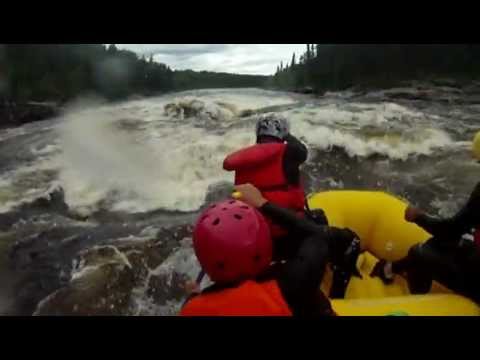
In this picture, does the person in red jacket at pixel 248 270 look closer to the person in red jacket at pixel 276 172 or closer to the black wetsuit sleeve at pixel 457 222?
the person in red jacket at pixel 276 172

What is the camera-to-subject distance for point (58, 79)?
2453 cm

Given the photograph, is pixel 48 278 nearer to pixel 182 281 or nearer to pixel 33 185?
pixel 182 281

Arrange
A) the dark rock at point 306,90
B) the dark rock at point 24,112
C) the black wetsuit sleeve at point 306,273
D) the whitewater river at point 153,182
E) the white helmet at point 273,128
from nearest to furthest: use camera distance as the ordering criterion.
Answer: the black wetsuit sleeve at point 306,273
the white helmet at point 273,128
the whitewater river at point 153,182
the dark rock at point 24,112
the dark rock at point 306,90

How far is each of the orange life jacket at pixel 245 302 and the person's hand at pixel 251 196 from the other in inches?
16.7

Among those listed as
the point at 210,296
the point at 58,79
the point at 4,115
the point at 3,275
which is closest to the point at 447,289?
the point at 210,296

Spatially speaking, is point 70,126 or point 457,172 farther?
point 70,126

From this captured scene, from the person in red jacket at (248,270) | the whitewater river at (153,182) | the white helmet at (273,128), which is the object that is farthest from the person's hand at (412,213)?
the whitewater river at (153,182)

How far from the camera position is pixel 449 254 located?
95.6 inches

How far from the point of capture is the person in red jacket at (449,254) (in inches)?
88.6

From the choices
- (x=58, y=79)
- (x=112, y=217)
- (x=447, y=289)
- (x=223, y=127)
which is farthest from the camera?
(x=58, y=79)

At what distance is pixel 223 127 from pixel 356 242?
8.72m

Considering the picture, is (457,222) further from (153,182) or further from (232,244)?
(153,182)

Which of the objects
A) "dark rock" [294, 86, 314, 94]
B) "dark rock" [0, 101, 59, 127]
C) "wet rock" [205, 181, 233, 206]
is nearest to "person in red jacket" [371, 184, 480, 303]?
"wet rock" [205, 181, 233, 206]

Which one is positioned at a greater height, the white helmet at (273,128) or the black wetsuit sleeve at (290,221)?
the white helmet at (273,128)
